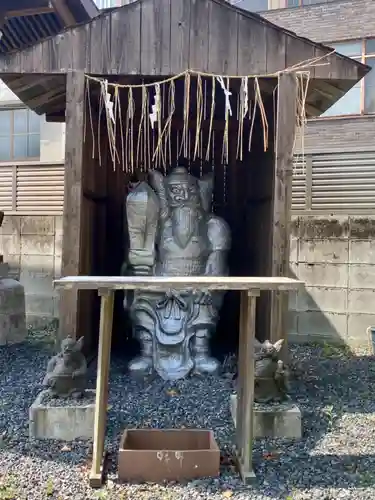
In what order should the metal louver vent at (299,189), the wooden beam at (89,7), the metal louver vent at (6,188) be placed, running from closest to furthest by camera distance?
the metal louver vent at (299,189), the wooden beam at (89,7), the metal louver vent at (6,188)

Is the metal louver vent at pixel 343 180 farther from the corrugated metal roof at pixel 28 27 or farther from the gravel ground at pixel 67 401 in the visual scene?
the gravel ground at pixel 67 401

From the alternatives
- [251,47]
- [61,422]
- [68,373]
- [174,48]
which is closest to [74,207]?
[68,373]

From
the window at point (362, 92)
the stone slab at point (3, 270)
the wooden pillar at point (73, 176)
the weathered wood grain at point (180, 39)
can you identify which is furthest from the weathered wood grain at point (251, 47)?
the window at point (362, 92)

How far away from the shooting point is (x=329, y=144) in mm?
11258

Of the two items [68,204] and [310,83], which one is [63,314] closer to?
[68,204]

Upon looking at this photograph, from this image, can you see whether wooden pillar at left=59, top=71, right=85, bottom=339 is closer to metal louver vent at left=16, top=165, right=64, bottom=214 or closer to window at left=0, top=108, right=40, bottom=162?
metal louver vent at left=16, top=165, right=64, bottom=214

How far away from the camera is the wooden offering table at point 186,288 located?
3.27 meters

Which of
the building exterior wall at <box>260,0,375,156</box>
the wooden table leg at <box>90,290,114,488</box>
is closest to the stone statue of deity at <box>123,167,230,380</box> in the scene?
the wooden table leg at <box>90,290,114,488</box>

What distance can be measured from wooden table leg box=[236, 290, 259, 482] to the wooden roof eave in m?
2.26

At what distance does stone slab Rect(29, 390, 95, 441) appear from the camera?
4051mm

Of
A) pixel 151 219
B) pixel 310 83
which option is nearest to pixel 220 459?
pixel 151 219

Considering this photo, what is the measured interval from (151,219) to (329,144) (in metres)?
6.64

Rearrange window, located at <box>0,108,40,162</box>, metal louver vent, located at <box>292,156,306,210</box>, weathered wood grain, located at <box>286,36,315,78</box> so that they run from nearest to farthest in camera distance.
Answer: weathered wood grain, located at <box>286,36,315,78</box>
metal louver vent, located at <box>292,156,306,210</box>
window, located at <box>0,108,40,162</box>

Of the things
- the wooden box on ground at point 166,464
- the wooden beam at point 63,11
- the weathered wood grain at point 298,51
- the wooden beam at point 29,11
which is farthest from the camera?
the wooden beam at point 29,11
